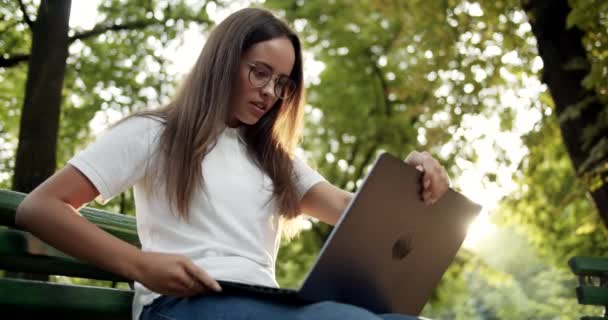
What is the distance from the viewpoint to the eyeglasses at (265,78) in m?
2.50

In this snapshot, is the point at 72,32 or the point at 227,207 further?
the point at 72,32

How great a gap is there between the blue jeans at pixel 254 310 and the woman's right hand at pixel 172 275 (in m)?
0.03

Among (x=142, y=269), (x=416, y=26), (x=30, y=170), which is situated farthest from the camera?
(x=416, y=26)

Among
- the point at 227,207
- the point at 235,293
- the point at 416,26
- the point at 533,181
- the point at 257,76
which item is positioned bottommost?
the point at 533,181

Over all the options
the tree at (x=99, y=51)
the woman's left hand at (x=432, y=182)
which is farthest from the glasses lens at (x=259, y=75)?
the tree at (x=99, y=51)

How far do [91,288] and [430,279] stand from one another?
3.13 feet

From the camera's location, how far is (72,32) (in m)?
8.88

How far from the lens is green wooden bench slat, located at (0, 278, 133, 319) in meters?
2.13

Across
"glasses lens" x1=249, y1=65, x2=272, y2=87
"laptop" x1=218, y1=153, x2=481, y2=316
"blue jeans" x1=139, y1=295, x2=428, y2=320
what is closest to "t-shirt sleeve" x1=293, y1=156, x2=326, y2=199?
"glasses lens" x1=249, y1=65, x2=272, y2=87

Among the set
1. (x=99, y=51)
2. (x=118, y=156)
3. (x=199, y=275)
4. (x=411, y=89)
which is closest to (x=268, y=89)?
(x=118, y=156)

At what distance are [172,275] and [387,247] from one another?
568 millimetres

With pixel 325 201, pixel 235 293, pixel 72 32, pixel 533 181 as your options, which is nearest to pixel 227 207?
pixel 235 293

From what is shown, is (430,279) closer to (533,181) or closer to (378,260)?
(378,260)

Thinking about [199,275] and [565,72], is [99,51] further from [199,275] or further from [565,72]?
[199,275]
